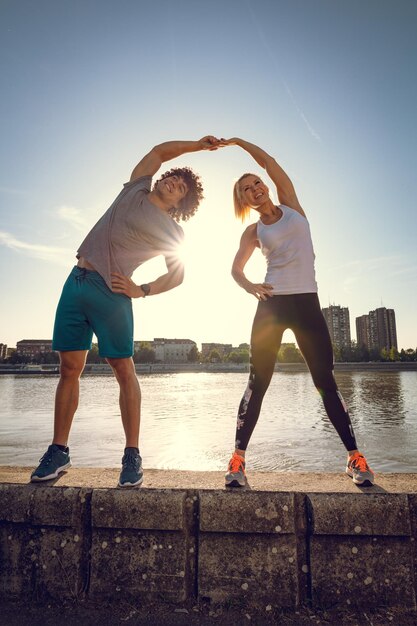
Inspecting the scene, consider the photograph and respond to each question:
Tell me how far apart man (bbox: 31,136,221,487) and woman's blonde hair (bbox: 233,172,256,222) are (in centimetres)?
73

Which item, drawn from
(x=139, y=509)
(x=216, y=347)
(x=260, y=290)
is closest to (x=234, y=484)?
(x=139, y=509)

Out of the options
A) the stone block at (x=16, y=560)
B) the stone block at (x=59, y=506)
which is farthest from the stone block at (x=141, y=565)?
the stone block at (x=16, y=560)

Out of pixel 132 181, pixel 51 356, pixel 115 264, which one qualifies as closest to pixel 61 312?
pixel 115 264

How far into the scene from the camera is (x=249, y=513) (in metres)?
1.96

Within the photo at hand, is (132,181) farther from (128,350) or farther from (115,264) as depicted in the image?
(128,350)

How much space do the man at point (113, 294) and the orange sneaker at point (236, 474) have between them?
63 centimetres

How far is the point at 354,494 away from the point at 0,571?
5.93ft

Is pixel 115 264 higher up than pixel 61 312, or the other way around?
pixel 115 264

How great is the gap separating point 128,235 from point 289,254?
3.80ft

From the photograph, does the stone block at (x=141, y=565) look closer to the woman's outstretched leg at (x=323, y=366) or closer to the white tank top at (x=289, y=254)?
the woman's outstretched leg at (x=323, y=366)

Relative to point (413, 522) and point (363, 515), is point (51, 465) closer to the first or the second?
point (363, 515)

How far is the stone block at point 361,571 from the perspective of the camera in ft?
6.13

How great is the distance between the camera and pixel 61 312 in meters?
2.72

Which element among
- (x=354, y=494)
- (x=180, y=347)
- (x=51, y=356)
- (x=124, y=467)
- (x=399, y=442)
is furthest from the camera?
(x=180, y=347)
